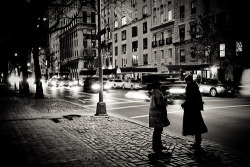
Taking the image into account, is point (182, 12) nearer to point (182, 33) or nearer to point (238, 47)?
point (182, 33)

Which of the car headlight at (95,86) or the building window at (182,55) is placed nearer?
the car headlight at (95,86)

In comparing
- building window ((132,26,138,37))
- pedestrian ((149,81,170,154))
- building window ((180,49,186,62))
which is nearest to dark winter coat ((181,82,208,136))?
pedestrian ((149,81,170,154))

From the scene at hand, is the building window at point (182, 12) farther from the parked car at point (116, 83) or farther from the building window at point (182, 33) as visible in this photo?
the parked car at point (116, 83)

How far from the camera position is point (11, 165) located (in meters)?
5.40

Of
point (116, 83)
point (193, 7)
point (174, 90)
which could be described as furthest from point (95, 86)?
point (193, 7)

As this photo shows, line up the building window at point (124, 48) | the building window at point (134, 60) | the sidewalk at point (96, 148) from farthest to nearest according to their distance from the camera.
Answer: the building window at point (124, 48), the building window at point (134, 60), the sidewalk at point (96, 148)

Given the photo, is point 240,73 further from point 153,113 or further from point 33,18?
point 153,113

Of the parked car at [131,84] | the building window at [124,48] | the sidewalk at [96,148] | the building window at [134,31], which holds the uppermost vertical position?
the building window at [134,31]

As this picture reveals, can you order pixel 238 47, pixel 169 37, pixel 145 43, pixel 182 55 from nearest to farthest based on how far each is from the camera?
pixel 238 47 → pixel 182 55 → pixel 169 37 → pixel 145 43

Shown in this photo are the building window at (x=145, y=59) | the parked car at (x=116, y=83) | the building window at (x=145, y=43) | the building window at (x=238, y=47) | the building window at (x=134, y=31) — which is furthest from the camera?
the building window at (x=134, y=31)

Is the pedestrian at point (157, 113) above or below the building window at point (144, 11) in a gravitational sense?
below

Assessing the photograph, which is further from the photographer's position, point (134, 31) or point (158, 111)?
point (134, 31)

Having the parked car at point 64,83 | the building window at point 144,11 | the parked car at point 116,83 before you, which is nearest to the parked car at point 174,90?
the parked car at point 116,83

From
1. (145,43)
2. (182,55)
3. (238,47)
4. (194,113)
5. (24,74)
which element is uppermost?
(145,43)
